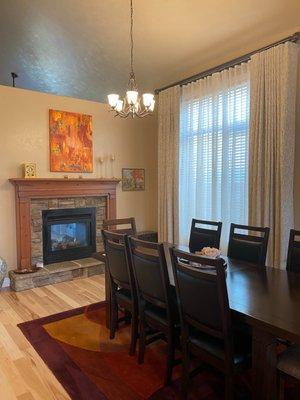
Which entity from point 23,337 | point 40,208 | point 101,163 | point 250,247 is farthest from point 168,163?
point 23,337

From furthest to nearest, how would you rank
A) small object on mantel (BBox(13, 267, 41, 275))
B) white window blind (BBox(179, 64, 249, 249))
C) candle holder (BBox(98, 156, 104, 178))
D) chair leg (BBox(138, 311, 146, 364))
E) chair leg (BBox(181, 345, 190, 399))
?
1. candle holder (BBox(98, 156, 104, 178))
2. small object on mantel (BBox(13, 267, 41, 275))
3. white window blind (BBox(179, 64, 249, 249))
4. chair leg (BBox(138, 311, 146, 364))
5. chair leg (BBox(181, 345, 190, 399))

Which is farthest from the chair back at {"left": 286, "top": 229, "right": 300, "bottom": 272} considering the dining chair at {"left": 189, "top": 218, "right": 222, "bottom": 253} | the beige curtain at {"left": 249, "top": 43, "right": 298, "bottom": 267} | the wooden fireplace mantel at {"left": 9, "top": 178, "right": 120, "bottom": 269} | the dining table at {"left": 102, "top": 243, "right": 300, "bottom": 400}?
the wooden fireplace mantel at {"left": 9, "top": 178, "right": 120, "bottom": 269}

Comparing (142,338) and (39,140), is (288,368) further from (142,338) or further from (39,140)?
(39,140)

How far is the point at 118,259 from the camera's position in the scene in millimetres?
2541

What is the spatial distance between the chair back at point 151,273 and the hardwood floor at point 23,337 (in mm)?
883

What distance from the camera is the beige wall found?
4.29 m

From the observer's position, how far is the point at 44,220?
4676mm

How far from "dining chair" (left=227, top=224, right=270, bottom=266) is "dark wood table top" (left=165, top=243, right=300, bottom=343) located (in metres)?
0.20

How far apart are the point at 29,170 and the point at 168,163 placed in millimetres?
2190

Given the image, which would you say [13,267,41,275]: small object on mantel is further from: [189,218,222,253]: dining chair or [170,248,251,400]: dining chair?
[170,248,251,400]: dining chair

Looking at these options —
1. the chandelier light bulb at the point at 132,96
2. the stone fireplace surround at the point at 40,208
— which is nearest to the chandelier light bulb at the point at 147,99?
the chandelier light bulb at the point at 132,96

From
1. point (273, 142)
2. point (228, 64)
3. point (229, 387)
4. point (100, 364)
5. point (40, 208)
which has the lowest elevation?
point (100, 364)

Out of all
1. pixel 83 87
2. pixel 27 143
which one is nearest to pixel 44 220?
pixel 27 143

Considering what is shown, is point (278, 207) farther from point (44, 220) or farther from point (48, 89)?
point (48, 89)
